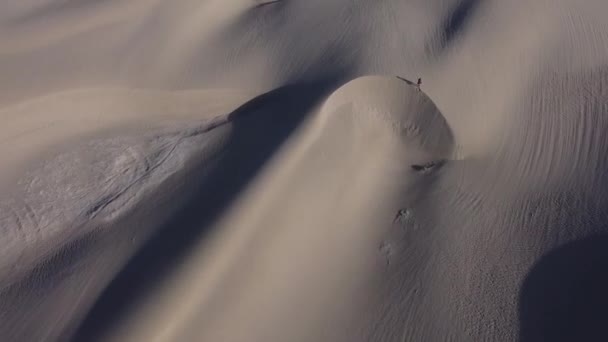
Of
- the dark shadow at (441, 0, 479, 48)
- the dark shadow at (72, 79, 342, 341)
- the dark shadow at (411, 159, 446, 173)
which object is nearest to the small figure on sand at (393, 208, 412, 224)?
the dark shadow at (411, 159, 446, 173)

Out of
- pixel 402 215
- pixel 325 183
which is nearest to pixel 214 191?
pixel 325 183

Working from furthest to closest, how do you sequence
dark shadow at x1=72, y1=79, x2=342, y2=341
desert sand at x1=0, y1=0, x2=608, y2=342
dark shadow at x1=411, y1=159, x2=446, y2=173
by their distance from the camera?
dark shadow at x1=411, y1=159, x2=446, y2=173 < dark shadow at x1=72, y1=79, x2=342, y2=341 < desert sand at x1=0, y1=0, x2=608, y2=342

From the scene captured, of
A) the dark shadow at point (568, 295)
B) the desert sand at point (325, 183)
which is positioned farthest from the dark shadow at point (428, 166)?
the dark shadow at point (568, 295)

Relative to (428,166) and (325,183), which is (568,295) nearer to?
(428,166)

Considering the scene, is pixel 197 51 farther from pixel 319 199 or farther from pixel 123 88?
pixel 319 199

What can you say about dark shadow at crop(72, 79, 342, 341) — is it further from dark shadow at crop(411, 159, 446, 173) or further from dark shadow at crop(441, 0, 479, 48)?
dark shadow at crop(441, 0, 479, 48)

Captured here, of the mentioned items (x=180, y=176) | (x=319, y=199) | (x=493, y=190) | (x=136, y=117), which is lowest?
(x=493, y=190)

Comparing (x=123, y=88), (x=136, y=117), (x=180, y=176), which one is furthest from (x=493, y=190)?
(x=123, y=88)
